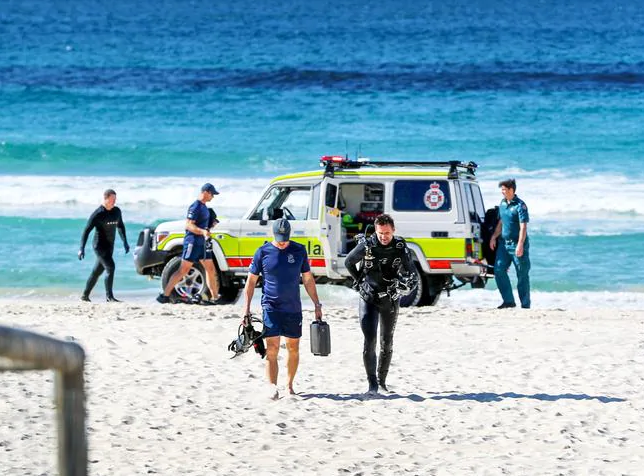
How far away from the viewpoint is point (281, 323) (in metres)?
8.98

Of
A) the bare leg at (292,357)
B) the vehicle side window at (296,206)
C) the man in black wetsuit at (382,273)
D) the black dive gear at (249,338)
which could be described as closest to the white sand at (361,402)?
the bare leg at (292,357)

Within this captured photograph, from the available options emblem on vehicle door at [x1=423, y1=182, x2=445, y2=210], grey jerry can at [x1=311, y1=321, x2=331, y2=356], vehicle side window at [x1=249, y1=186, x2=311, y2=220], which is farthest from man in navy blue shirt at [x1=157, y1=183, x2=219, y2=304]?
grey jerry can at [x1=311, y1=321, x2=331, y2=356]

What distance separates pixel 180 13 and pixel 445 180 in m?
64.3

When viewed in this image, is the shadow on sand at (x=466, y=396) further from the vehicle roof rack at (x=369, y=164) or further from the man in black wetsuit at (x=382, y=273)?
the vehicle roof rack at (x=369, y=164)

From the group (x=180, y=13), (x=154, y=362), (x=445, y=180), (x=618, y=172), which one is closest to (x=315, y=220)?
(x=445, y=180)

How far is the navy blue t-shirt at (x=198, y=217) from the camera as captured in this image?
13.7 m

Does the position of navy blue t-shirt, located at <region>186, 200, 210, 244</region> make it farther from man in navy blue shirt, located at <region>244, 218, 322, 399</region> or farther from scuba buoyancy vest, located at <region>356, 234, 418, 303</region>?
scuba buoyancy vest, located at <region>356, 234, 418, 303</region>

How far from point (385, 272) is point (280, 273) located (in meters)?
0.79

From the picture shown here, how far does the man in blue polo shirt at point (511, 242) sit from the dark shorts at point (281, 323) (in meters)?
5.13

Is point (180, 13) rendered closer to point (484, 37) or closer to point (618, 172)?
point (484, 37)

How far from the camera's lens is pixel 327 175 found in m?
13.9

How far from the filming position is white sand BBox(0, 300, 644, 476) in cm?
741

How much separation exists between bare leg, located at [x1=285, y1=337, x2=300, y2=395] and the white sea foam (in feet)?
44.8

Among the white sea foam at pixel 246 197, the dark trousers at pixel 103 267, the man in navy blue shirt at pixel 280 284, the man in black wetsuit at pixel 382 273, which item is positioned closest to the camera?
the man in navy blue shirt at pixel 280 284
